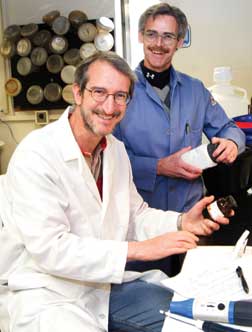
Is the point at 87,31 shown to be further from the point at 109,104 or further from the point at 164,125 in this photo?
the point at 109,104

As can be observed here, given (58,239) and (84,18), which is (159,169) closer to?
(58,239)

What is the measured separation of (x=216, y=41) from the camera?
9.09 ft

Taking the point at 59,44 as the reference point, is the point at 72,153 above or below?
below

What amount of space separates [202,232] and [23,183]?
0.54m

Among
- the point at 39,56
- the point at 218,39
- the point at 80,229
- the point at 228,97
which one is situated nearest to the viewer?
the point at 80,229

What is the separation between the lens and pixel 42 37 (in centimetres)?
319

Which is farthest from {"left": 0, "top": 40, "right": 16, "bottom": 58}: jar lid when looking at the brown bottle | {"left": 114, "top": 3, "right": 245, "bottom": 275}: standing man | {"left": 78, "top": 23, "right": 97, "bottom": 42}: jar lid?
the brown bottle

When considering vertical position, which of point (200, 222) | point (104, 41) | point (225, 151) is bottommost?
point (200, 222)

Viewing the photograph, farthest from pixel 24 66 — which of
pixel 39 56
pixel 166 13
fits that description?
pixel 166 13

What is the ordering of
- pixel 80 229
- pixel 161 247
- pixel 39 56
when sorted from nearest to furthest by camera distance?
pixel 161 247 → pixel 80 229 → pixel 39 56

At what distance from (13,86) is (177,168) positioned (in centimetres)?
219

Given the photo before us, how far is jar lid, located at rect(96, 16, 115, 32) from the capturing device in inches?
122

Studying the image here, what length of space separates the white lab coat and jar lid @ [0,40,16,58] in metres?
2.29

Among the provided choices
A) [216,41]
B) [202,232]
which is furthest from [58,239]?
[216,41]
